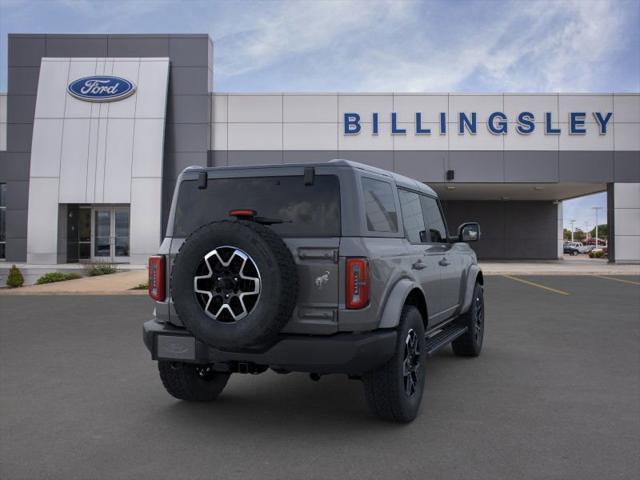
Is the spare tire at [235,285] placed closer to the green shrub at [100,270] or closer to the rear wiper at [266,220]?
the rear wiper at [266,220]

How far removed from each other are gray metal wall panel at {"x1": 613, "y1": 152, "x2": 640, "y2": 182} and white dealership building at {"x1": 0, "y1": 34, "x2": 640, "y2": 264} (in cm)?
5

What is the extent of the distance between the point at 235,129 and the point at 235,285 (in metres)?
23.7

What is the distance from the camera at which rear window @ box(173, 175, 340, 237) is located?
4219mm

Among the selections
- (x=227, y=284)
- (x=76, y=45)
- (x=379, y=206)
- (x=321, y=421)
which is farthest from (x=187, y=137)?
(x=227, y=284)

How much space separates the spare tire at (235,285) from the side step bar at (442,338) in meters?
1.67

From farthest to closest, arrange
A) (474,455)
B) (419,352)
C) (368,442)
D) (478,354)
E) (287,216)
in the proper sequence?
(478,354)
(419,352)
(287,216)
(368,442)
(474,455)

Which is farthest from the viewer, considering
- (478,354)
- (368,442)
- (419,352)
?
(478,354)

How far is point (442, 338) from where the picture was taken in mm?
5730

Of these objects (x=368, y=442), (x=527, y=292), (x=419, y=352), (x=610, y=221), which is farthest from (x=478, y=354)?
(x=610, y=221)

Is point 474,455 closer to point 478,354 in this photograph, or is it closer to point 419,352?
point 419,352

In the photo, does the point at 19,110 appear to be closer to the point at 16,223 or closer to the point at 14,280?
the point at 16,223

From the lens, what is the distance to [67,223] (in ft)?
88.4

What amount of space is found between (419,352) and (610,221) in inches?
1026

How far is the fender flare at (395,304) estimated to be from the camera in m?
4.15
